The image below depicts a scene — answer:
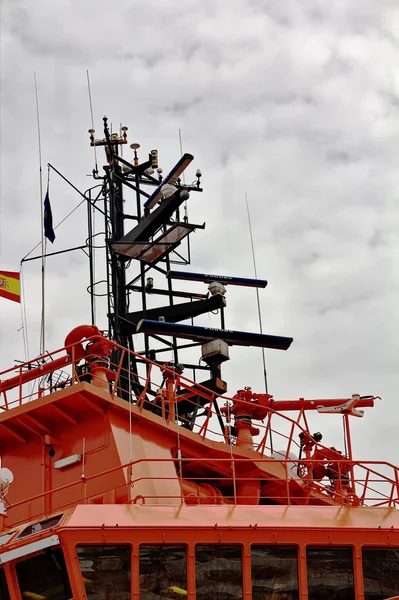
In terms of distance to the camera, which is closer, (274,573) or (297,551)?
(274,573)

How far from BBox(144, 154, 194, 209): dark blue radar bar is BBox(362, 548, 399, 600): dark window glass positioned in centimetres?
1268

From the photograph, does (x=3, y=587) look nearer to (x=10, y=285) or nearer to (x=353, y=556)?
(x=353, y=556)

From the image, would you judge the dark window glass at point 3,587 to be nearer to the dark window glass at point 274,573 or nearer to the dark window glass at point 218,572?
the dark window glass at point 218,572

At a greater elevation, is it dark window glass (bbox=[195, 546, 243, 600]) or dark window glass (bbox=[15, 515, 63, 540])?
dark window glass (bbox=[15, 515, 63, 540])

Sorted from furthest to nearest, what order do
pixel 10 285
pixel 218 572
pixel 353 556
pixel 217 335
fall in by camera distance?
pixel 217 335, pixel 10 285, pixel 353 556, pixel 218 572

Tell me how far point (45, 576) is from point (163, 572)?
2.10m

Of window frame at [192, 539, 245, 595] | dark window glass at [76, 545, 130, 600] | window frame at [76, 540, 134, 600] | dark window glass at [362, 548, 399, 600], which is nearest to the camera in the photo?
window frame at [76, 540, 134, 600]

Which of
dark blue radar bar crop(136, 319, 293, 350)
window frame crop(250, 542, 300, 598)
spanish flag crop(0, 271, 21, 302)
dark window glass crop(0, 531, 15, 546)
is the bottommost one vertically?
window frame crop(250, 542, 300, 598)

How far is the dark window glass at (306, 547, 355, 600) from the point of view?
1895cm

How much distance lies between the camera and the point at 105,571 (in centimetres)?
1808

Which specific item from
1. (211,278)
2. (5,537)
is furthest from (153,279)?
(5,537)

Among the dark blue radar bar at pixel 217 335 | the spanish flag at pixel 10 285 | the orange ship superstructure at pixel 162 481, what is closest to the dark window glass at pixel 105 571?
the orange ship superstructure at pixel 162 481

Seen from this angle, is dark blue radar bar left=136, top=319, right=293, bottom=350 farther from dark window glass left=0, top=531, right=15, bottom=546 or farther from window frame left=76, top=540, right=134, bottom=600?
window frame left=76, top=540, right=134, bottom=600

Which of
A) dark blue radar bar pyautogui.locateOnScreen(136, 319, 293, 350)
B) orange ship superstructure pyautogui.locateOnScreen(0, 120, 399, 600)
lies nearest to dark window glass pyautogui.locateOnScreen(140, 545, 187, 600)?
orange ship superstructure pyautogui.locateOnScreen(0, 120, 399, 600)
